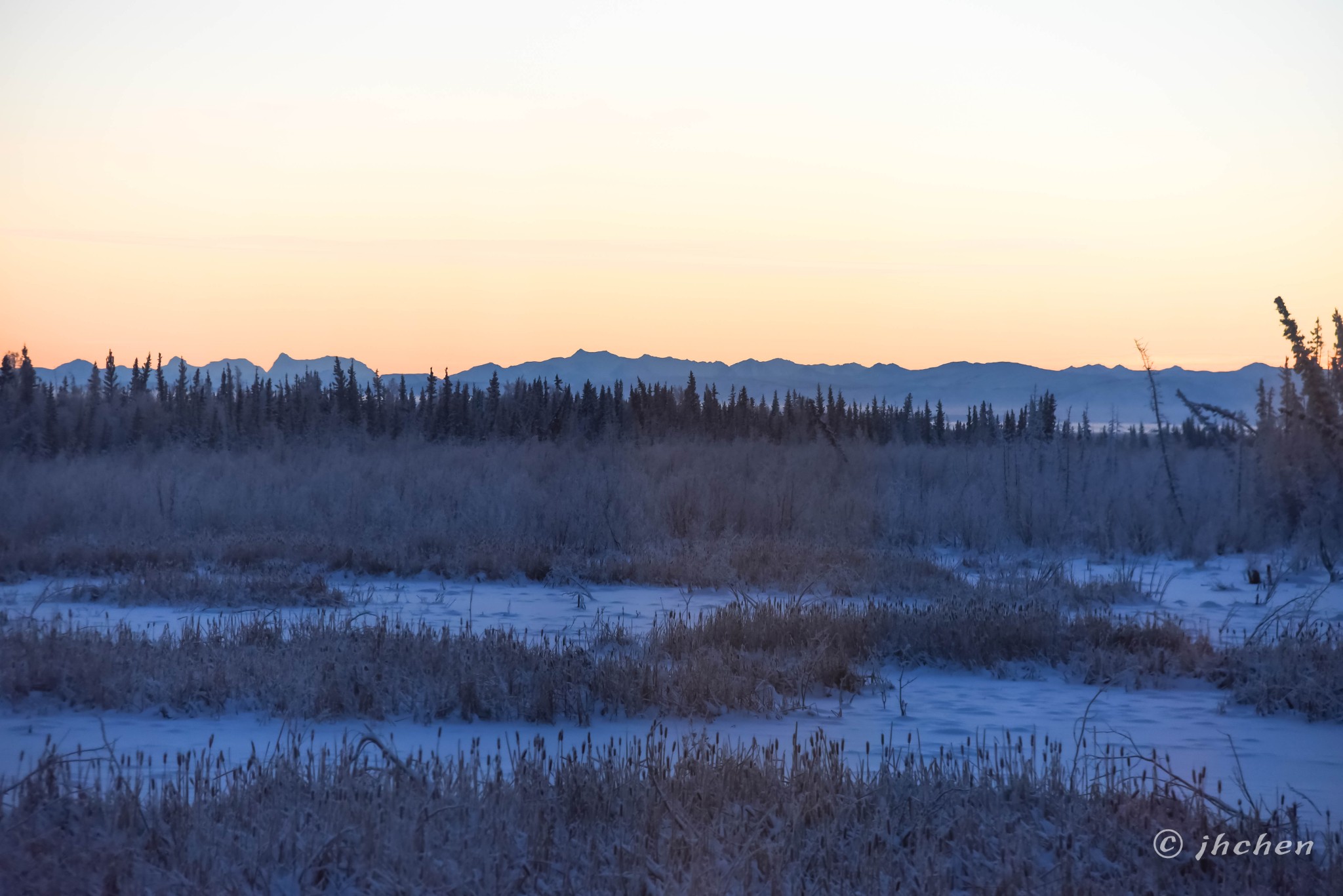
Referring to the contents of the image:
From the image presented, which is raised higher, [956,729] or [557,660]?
[557,660]

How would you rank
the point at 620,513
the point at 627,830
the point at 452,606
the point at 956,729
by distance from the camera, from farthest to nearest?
the point at 620,513, the point at 452,606, the point at 956,729, the point at 627,830

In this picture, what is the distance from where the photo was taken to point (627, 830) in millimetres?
3652

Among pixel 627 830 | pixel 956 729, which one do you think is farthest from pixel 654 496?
pixel 627 830

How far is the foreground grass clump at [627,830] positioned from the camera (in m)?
3.25

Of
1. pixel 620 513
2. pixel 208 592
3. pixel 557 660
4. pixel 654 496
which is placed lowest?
pixel 208 592

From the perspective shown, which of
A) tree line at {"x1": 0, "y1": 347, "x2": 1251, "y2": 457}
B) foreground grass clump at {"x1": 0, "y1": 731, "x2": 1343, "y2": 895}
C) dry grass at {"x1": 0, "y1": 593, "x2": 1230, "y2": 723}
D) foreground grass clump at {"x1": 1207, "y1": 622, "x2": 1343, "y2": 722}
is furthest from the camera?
tree line at {"x1": 0, "y1": 347, "x2": 1251, "y2": 457}

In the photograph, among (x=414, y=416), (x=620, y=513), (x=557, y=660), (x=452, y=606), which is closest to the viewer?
(x=557, y=660)

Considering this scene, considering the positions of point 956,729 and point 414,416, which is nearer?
point 956,729

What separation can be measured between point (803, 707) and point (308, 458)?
15.7 meters

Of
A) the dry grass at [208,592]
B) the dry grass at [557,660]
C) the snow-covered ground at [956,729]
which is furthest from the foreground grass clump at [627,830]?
the dry grass at [208,592]

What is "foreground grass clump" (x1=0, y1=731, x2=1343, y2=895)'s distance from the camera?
10.6 feet

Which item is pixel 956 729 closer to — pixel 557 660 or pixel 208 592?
pixel 557 660

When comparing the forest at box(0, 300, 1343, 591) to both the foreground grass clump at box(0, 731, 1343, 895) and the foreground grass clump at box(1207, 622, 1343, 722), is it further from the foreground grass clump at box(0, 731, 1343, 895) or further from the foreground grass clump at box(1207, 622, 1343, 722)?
the foreground grass clump at box(0, 731, 1343, 895)

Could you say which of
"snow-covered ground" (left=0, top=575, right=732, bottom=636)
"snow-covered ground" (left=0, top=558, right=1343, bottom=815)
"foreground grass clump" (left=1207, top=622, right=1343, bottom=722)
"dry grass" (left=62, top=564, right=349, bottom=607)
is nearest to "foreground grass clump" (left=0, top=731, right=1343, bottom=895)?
"snow-covered ground" (left=0, top=558, right=1343, bottom=815)
